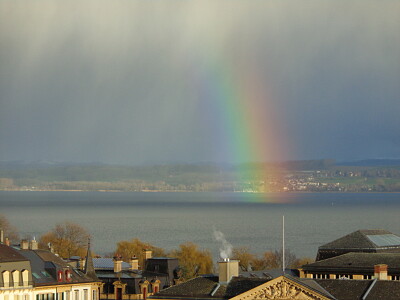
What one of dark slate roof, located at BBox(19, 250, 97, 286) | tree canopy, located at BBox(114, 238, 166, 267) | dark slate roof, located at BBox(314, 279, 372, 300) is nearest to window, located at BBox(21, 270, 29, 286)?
dark slate roof, located at BBox(19, 250, 97, 286)

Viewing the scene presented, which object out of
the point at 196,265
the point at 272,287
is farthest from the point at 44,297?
the point at 196,265

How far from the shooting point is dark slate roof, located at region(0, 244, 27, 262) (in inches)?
4087

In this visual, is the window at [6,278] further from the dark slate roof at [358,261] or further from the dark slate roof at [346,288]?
the dark slate roof at [358,261]

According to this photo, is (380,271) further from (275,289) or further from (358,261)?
(275,289)

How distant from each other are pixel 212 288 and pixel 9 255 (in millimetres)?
19580

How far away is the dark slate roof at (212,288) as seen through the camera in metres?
92.2

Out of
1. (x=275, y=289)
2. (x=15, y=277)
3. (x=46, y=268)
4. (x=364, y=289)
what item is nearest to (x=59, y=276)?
(x=46, y=268)

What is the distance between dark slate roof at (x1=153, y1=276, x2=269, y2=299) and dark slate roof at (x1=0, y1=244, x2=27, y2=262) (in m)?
14.7

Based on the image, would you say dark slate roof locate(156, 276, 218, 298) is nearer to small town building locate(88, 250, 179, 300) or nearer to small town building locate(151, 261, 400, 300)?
small town building locate(151, 261, 400, 300)

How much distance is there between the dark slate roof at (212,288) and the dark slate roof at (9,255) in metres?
14.7

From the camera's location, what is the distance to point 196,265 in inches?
6407

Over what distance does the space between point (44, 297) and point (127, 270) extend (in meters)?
20.8

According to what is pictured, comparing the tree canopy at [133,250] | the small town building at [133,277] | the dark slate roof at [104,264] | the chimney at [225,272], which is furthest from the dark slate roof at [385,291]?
the tree canopy at [133,250]

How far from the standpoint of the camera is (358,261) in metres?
112
